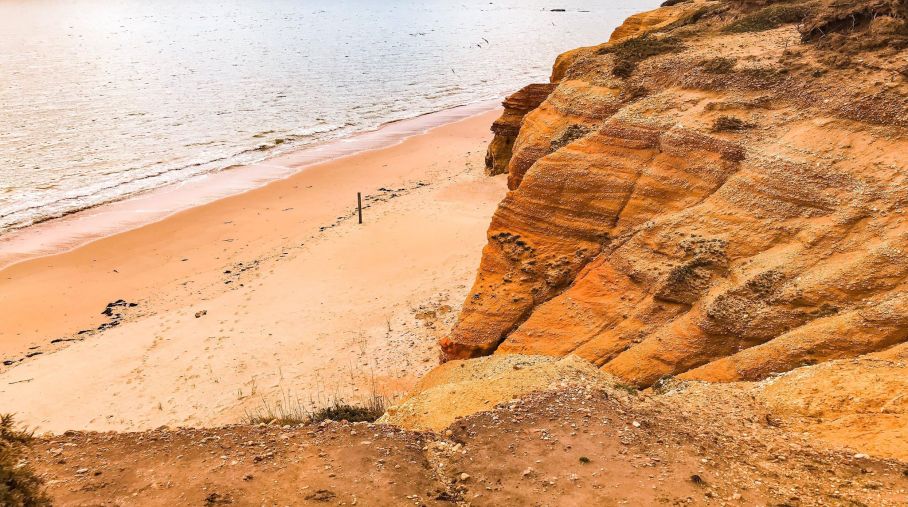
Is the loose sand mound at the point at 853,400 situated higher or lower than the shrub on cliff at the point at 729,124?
lower

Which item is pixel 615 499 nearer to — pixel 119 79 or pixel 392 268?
pixel 392 268

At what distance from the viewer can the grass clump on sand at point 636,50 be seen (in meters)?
11.0

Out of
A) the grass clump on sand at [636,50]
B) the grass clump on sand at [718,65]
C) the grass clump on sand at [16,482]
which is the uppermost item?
the grass clump on sand at [636,50]

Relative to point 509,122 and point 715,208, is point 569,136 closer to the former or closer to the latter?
point 715,208

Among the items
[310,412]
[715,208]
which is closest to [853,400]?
[715,208]

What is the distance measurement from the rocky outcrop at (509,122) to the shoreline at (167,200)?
34.1ft

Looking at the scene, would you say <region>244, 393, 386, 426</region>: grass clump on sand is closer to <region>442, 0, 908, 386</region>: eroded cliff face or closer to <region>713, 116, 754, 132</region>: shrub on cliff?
<region>442, 0, 908, 386</region>: eroded cliff face

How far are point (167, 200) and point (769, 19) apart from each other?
23272 mm

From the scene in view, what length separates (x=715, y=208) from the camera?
8.51m

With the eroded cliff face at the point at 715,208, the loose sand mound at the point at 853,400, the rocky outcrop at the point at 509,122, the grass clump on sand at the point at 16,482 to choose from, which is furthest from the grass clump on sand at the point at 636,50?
the grass clump on sand at the point at 16,482

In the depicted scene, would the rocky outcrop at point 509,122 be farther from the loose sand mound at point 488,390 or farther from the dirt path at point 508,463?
the dirt path at point 508,463

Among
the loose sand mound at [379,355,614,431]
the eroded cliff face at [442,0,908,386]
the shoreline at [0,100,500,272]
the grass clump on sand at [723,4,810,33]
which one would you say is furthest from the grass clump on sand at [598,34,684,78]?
the shoreline at [0,100,500,272]

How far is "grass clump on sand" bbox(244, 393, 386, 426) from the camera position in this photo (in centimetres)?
904

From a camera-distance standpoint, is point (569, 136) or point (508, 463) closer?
point (508, 463)
